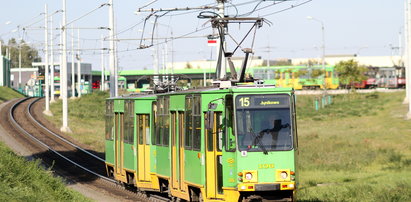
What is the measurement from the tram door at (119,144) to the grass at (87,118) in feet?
54.1

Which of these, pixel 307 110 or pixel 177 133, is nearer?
pixel 177 133

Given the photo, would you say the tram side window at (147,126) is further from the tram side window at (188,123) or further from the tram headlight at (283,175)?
the tram headlight at (283,175)

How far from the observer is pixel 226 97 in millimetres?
17172

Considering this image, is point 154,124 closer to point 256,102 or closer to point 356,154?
point 256,102

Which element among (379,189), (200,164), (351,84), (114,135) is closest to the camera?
(200,164)

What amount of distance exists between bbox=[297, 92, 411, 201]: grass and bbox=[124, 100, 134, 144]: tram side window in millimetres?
5881

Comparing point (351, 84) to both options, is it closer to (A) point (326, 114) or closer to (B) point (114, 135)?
(A) point (326, 114)

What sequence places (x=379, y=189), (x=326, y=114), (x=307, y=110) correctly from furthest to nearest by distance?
(x=307, y=110) < (x=326, y=114) < (x=379, y=189)

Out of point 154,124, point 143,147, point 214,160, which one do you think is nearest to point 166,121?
point 154,124

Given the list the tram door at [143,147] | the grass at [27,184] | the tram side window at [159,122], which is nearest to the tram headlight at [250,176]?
the grass at [27,184]

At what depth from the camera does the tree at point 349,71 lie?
3590 inches

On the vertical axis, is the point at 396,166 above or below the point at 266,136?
below

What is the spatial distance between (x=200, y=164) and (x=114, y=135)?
33.0 ft

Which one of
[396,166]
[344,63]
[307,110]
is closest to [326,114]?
[307,110]
